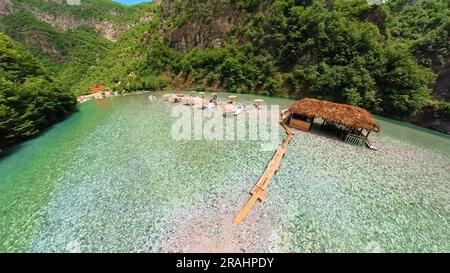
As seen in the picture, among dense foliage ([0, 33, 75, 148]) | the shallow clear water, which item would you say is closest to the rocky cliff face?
dense foliage ([0, 33, 75, 148])

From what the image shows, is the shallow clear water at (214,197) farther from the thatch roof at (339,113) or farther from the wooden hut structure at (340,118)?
the thatch roof at (339,113)

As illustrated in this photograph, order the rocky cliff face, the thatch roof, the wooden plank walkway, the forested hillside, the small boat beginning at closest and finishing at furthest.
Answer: the wooden plank walkway, the thatch roof, the small boat, the forested hillside, the rocky cliff face

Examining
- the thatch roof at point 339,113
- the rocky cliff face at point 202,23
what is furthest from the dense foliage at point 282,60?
the thatch roof at point 339,113

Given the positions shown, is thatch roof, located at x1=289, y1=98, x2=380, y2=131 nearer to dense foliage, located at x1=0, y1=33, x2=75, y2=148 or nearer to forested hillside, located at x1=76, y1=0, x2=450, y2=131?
forested hillside, located at x1=76, y1=0, x2=450, y2=131

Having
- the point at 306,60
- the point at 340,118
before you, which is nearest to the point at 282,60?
the point at 306,60

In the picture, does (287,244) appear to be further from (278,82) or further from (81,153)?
(278,82)
